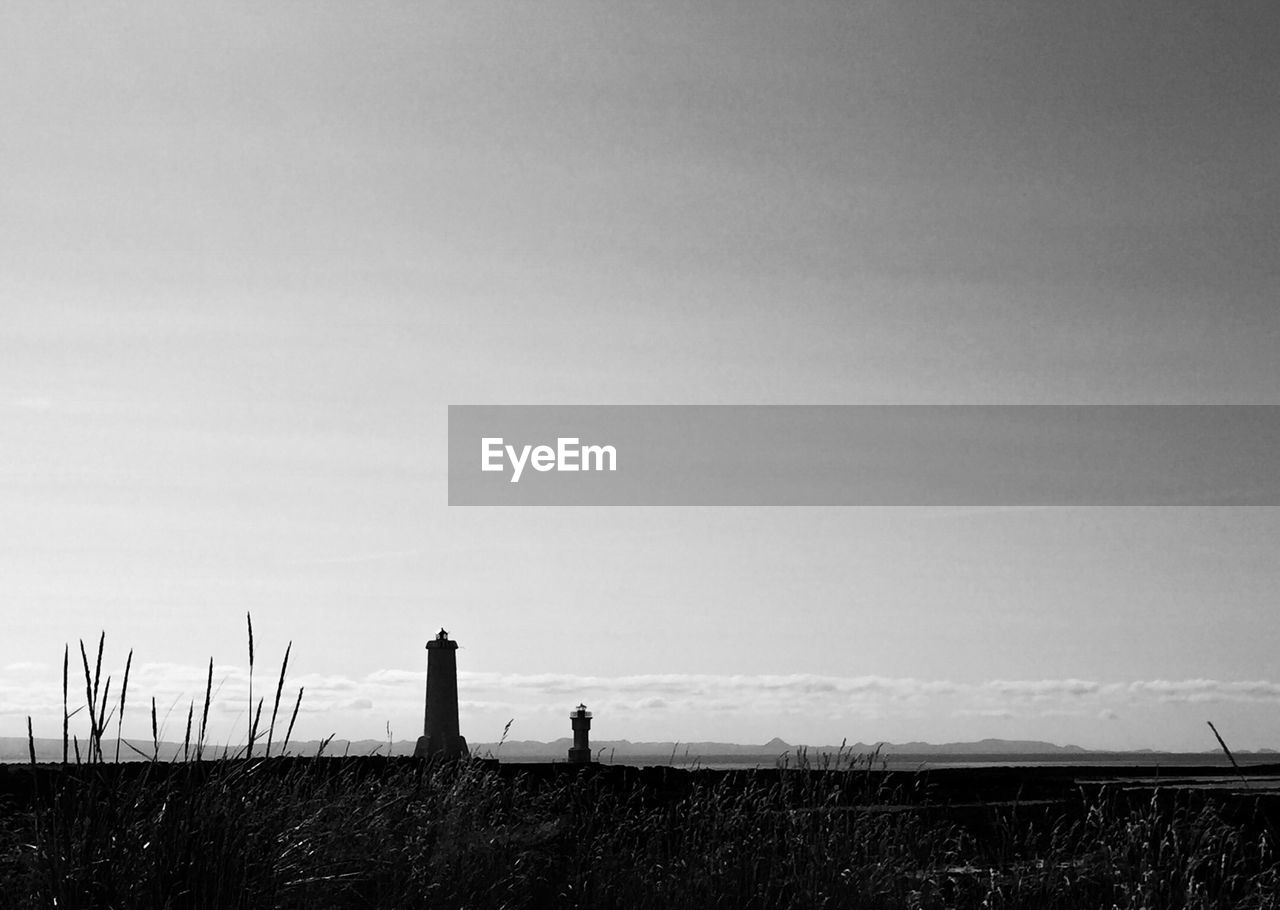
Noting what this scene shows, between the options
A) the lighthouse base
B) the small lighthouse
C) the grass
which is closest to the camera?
the grass

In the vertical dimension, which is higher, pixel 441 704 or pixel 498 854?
pixel 441 704

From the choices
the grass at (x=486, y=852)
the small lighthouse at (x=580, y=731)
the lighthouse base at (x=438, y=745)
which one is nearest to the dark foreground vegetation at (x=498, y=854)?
the grass at (x=486, y=852)

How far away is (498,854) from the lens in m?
7.19

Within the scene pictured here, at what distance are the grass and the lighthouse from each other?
423 inches

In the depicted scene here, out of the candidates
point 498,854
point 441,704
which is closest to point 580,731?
point 441,704

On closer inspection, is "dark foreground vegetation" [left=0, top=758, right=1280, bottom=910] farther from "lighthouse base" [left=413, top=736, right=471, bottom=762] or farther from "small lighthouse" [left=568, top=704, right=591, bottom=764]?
"small lighthouse" [left=568, top=704, right=591, bottom=764]

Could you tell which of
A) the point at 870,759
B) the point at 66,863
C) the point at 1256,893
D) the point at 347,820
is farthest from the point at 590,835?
the point at 66,863

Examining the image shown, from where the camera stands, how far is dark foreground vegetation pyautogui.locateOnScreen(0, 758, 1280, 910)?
14.3 feet

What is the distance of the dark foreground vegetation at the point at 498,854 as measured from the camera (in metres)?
4.34

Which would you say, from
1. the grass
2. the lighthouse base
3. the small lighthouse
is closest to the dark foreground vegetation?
the grass

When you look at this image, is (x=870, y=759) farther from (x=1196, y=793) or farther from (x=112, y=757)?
(x=1196, y=793)

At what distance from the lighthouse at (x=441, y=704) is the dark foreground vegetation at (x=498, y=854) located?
1055 cm

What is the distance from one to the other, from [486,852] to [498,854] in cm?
13

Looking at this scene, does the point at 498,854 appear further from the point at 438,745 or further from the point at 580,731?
the point at 580,731
